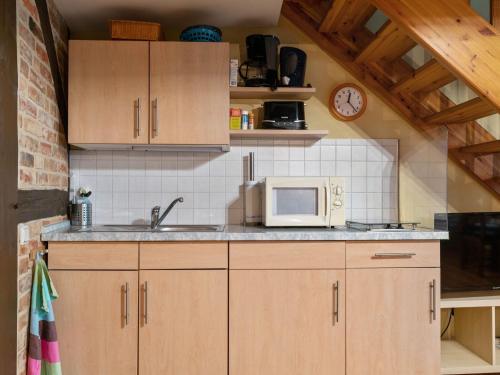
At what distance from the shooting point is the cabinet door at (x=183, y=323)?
195cm

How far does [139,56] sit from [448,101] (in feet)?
6.92

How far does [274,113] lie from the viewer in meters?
2.40

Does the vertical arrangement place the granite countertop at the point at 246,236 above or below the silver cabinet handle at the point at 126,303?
above

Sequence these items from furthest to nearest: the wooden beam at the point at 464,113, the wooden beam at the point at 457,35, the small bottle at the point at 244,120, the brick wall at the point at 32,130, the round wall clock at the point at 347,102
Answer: the round wall clock at the point at 347,102 < the small bottle at the point at 244,120 < the wooden beam at the point at 464,113 < the wooden beam at the point at 457,35 < the brick wall at the point at 32,130

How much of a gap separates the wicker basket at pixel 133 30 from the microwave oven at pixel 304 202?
3.77 ft

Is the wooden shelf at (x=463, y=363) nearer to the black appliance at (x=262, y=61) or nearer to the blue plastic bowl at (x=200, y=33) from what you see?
the black appliance at (x=262, y=61)

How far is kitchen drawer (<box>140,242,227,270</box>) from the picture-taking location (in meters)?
1.95

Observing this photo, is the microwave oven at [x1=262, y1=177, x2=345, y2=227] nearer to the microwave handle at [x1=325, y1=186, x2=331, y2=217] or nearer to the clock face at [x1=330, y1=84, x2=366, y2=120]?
the microwave handle at [x1=325, y1=186, x2=331, y2=217]

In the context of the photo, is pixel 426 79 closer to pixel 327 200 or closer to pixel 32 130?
pixel 327 200

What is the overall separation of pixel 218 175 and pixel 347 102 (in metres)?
1.06

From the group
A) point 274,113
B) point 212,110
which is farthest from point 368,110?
point 212,110

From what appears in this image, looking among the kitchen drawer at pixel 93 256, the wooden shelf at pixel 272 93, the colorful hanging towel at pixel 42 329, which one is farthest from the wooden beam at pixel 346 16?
the colorful hanging towel at pixel 42 329

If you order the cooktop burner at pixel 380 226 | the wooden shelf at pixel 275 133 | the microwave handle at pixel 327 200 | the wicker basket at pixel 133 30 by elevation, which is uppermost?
the wicker basket at pixel 133 30

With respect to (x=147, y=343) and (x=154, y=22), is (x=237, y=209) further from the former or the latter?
(x=154, y=22)
